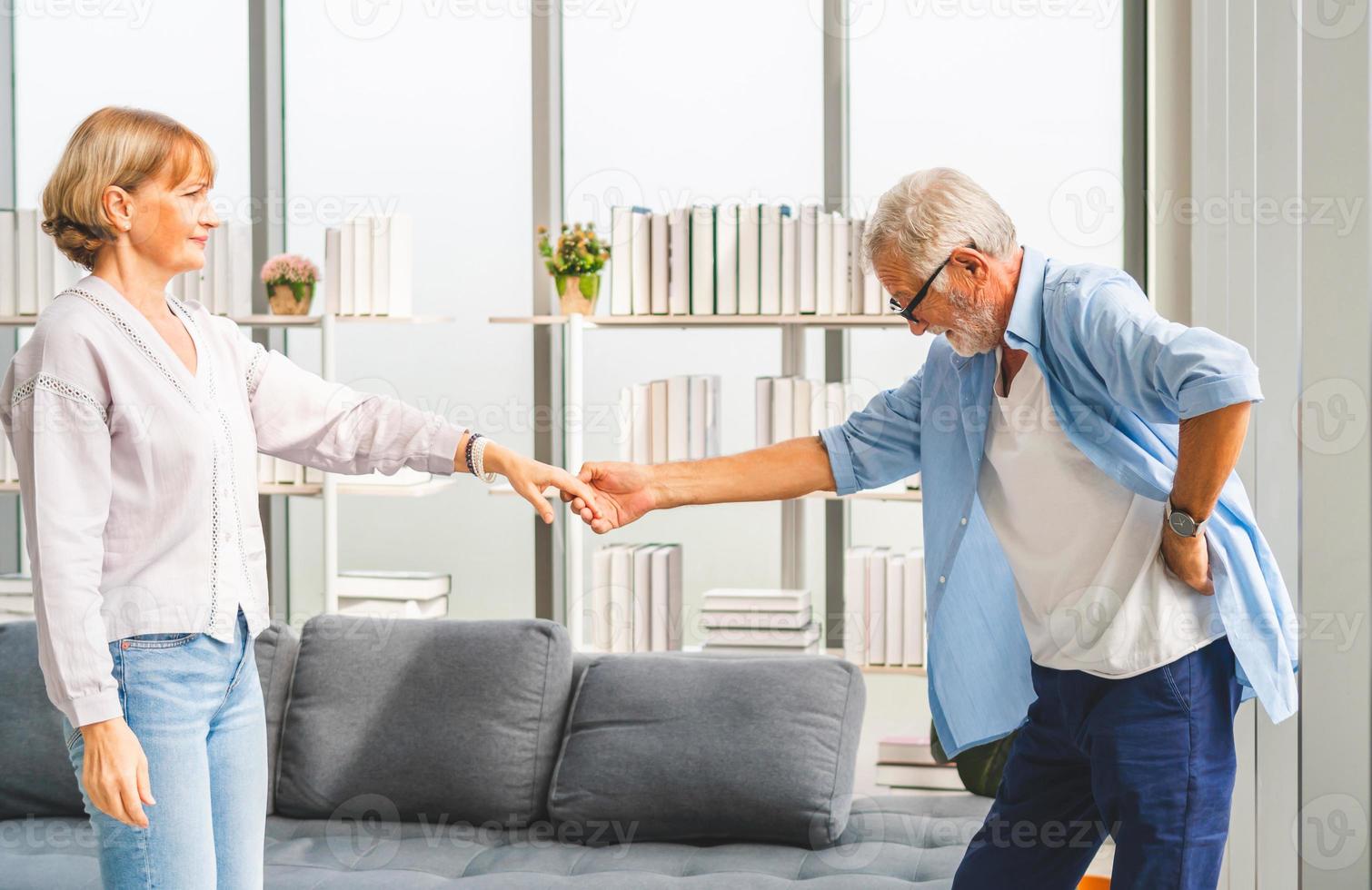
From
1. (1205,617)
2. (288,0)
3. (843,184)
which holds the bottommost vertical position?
(1205,617)

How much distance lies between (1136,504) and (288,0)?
3533 millimetres

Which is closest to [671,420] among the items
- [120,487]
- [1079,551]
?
[1079,551]

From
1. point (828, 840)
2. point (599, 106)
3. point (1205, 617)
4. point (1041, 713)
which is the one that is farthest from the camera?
point (599, 106)

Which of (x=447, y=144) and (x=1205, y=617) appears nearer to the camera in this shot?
(x=1205, y=617)

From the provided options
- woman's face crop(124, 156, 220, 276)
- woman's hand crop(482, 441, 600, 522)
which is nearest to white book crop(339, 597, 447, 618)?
woman's hand crop(482, 441, 600, 522)

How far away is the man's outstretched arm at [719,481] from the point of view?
2.13 meters

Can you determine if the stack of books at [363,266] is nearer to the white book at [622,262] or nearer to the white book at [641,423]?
the white book at [622,262]

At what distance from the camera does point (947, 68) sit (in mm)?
3762

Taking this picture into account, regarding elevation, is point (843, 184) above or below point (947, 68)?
below

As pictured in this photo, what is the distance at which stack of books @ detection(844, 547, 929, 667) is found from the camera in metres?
3.32

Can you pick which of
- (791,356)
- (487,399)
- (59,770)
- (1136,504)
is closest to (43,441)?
(1136,504)

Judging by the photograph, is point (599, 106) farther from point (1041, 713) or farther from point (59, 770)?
point (1041, 713)

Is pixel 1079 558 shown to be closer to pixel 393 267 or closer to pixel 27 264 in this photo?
pixel 393 267

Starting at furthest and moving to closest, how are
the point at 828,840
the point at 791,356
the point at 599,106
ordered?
the point at 599,106 → the point at 791,356 → the point at 828,840
